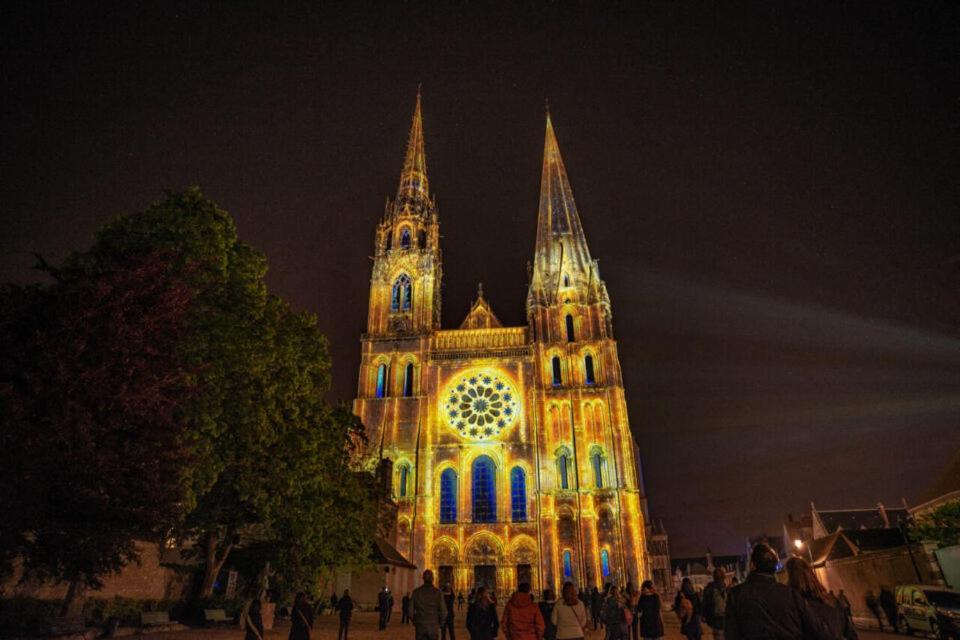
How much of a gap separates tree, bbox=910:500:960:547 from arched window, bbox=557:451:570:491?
23136 mm

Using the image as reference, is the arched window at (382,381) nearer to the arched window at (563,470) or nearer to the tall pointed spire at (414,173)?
the arched window at (563,470)

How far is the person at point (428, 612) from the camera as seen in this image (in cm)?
779

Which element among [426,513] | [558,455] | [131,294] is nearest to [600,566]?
→ [558,455]

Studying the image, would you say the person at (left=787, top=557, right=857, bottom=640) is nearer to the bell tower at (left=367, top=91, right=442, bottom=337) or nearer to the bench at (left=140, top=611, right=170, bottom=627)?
the bench at (left=140, top=611, right=170, bottom=627)

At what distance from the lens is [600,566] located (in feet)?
124

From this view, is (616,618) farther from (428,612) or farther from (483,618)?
(428,612)

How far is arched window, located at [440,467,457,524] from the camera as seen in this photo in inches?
1609

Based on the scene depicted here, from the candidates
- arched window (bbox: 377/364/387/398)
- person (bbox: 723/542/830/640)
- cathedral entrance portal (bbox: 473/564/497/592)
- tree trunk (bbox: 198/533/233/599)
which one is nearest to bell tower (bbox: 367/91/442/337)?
arched window (bbox: 377/364/387/398)

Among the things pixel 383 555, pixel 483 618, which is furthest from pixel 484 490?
pixel 483 618

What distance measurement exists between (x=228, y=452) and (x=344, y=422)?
5887 millimetres

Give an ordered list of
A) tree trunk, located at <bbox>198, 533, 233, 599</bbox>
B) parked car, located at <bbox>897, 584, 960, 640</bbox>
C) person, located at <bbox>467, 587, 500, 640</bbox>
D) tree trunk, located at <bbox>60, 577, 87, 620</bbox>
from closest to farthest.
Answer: person, located at <bbox>467, 587, 500, 640</bbox>
tree trunk, located at <bbox>60, 577, 87, 620</bbox>
parked car, located at <bbox>897, 584, 960, 640</bbox>
tree trunk, located at <bbox>198, 533, 233, 599</bbox>

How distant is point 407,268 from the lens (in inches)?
1969

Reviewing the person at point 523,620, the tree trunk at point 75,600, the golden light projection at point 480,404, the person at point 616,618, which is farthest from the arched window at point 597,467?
the person at point 523,620

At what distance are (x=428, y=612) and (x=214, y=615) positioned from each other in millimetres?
11013
